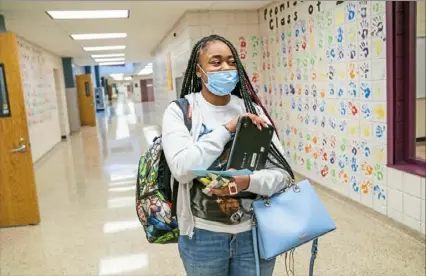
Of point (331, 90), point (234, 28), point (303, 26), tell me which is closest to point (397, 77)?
point (331, 90)

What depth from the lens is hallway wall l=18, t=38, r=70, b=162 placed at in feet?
25.1

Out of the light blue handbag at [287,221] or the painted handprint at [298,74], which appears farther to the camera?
the painted handprint at [298,74]

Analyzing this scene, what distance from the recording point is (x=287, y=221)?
4.22 feet

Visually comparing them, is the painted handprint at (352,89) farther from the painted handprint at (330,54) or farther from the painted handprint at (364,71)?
the painted handprint at (330,54)

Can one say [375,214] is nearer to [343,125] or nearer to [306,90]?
[343,125]

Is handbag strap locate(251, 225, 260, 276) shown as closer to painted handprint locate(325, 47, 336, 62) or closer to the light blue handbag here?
the light blue handbag

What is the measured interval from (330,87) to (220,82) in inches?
121

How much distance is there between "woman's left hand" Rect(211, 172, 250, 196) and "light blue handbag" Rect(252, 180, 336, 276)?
0.39 ft

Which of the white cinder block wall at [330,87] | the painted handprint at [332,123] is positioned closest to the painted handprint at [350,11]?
the white cinder block wall at [330,87]

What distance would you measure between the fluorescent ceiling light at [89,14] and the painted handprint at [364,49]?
12.2 ft

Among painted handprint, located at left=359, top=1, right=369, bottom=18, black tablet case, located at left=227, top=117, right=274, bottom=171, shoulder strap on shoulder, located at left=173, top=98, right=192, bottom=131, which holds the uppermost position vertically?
painted handprint, located at left=359, top=1, right=369, bottom=18

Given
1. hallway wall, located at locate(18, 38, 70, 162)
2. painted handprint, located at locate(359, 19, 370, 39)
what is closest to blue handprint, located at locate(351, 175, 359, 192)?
painted handprint, located at locate(359, 19, 370, 39)

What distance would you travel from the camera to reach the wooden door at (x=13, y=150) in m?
3.74

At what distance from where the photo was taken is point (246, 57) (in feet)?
19.7
